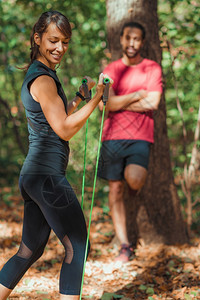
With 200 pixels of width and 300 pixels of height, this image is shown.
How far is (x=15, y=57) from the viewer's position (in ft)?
19.6

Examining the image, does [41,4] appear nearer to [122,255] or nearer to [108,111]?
[108,111]

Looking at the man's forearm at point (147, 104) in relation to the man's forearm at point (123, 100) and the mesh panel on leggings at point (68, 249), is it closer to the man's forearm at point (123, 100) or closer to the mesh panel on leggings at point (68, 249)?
the man's forearm at point (123, 100)

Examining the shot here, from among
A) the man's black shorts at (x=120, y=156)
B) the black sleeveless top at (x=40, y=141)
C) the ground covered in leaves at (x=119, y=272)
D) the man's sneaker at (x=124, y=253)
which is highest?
the black sleeveless top at (x=40, y=141)

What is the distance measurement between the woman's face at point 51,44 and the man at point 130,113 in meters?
1.53

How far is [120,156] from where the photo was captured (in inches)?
154

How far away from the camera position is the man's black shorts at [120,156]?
150 inches

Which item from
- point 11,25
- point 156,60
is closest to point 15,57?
point 11,25

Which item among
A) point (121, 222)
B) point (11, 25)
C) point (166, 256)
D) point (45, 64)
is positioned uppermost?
point (11, 25)

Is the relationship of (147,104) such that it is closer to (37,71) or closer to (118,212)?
(118,212)

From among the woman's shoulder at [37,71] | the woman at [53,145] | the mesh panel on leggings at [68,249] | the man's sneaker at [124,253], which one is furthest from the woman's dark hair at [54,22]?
the man's sneaker at [124,253]

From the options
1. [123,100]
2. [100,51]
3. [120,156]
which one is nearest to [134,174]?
[120,156]

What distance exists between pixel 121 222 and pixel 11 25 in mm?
3391

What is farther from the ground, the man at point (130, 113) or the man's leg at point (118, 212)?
the man at point (130, 113)

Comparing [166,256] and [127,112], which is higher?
[127,112]
